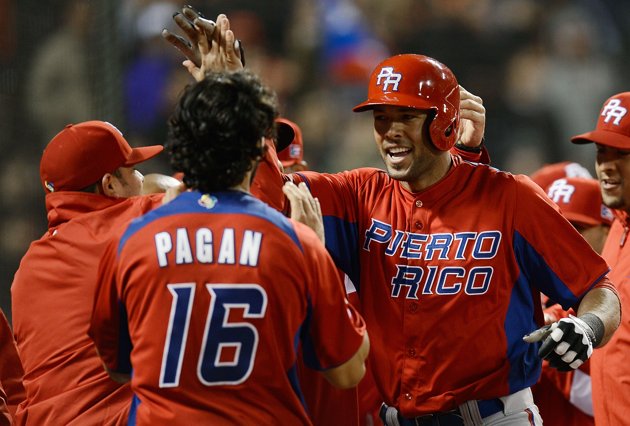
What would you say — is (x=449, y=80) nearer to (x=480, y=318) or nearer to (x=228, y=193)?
(x=480, y=318)

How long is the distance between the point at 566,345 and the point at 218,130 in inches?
49.5

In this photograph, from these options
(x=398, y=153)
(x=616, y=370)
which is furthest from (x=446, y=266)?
(x=616, y=370)

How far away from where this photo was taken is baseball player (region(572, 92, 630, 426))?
13.0 ft

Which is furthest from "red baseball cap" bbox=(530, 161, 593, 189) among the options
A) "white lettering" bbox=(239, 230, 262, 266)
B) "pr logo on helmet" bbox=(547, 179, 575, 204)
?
"white lettering" bbox=(239, 230, 262, 266)

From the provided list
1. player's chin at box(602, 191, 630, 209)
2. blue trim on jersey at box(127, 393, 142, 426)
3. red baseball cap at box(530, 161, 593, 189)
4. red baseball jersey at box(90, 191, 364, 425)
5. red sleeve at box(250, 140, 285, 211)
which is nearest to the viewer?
red baseball jersey at box(90, 191, 364, 425)

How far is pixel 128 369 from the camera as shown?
2.82 m

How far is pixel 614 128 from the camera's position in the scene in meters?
4.35

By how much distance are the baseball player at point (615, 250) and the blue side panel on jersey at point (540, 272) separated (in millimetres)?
681

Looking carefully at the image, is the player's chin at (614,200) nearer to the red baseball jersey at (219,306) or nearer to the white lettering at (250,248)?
the red baseball jersey at (219,306)

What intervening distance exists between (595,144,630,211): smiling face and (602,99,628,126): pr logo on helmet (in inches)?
5.0

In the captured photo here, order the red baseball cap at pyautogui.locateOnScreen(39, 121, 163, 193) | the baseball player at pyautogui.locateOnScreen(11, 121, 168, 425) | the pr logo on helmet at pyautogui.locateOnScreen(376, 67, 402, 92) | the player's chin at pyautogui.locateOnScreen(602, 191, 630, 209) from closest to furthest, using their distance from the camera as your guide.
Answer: the baseball player at pyautogui.locateOnScreen(11, 121, 168, 425)
the pr logo on helmet at pyautogui.locateOnScreen(376, 67, 402, 92)
the red baseball cap at pyautogui.locateOnScreen(39, 121, 163, 193)
the player's chin at pyautogui.locateOnScreen(602, 191, 630, 209)

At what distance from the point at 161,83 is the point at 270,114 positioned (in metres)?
4.46

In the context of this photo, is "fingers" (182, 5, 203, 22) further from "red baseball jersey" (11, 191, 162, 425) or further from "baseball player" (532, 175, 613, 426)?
"baseball player" (532, 175, 613, 426)

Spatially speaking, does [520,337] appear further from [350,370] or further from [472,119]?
[350,370]
